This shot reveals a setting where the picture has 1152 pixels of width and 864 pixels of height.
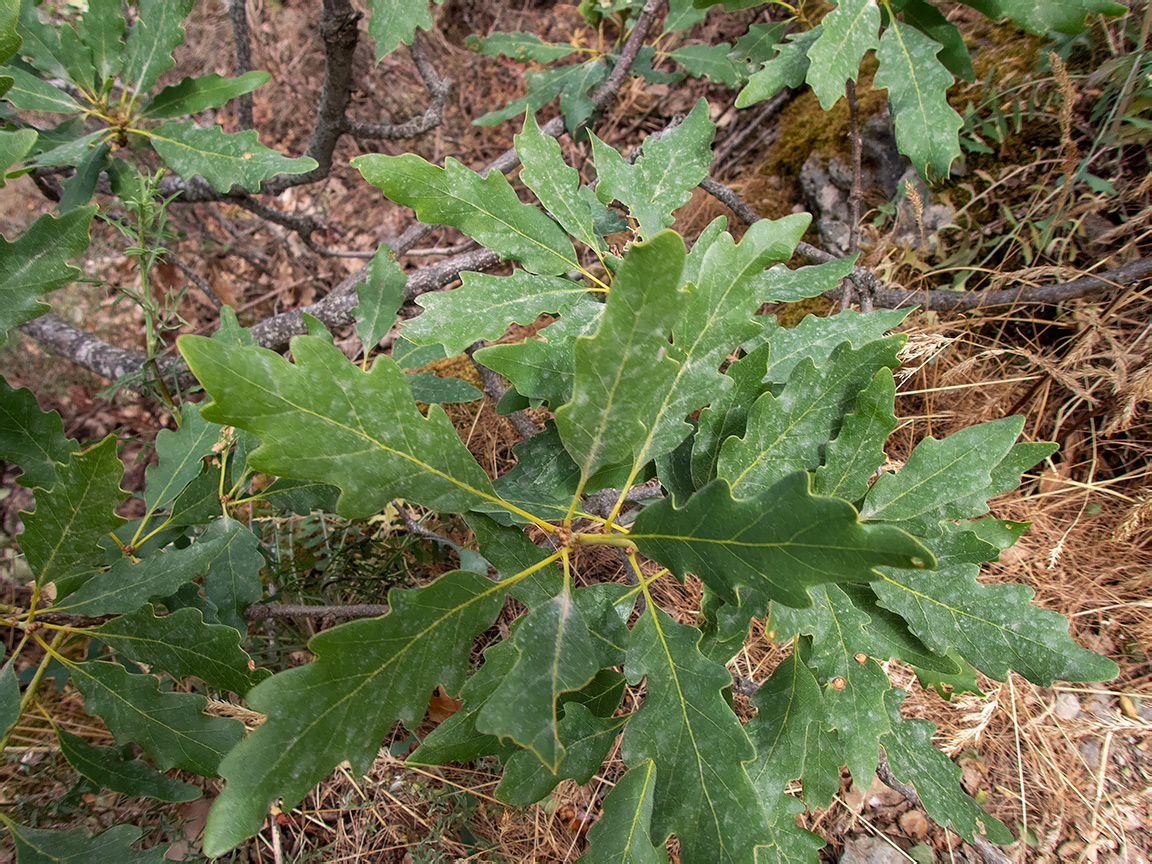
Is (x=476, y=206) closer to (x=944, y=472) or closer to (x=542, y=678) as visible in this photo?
(x=542, y=678)

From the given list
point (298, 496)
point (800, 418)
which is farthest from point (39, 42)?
point (800, 418)

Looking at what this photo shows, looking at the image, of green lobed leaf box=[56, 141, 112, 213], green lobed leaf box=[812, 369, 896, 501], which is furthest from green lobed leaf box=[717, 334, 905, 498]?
green lobed leaf box=[56, 141, 112, 213]

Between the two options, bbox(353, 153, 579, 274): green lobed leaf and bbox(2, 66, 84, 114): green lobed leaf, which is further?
bbox(2, 66, 84, 114): green lobed leaf

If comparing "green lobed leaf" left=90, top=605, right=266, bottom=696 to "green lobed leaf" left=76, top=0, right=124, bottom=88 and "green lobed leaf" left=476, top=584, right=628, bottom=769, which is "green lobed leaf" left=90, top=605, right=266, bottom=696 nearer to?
"green lobed leaf" left=476, top=584, right=628, bottom=769

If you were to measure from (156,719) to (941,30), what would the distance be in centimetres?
227

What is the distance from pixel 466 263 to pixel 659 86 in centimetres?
196

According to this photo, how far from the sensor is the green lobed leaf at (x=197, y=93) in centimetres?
172

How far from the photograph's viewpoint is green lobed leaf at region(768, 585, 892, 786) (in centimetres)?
101

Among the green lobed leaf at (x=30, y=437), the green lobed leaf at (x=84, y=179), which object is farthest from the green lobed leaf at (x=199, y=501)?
the green lobed leaf at (x=84, y=179)

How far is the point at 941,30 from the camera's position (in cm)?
149

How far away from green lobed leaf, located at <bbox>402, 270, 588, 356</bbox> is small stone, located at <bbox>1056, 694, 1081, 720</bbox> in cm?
187

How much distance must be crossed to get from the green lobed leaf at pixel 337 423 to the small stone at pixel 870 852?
5.06 feet

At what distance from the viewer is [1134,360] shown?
1.72m

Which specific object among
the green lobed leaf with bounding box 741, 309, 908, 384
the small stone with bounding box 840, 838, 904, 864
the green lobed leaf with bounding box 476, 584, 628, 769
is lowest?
the small stone with bounding box 840, 838, 904, 864
